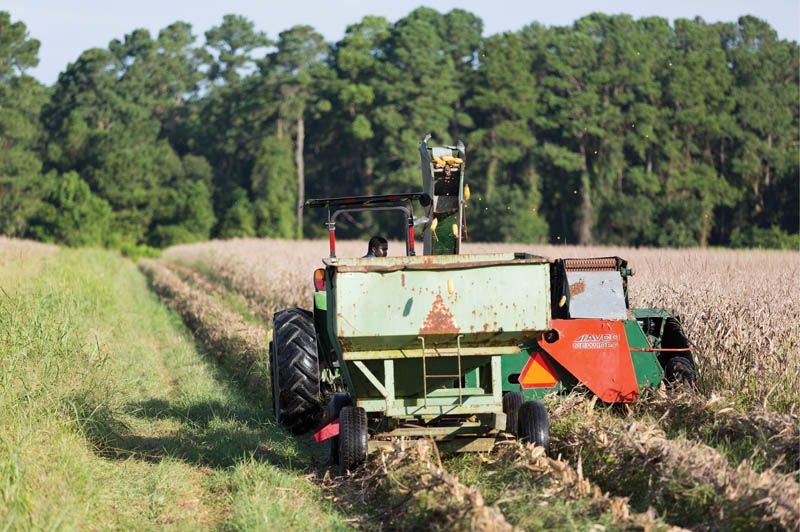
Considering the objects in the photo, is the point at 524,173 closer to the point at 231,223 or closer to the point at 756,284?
the point at 231,223

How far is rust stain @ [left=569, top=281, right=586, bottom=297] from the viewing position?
921cm

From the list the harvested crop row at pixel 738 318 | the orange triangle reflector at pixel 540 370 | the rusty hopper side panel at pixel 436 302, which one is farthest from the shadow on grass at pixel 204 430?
the harvested crop row at pixel 738 318

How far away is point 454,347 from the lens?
732cm

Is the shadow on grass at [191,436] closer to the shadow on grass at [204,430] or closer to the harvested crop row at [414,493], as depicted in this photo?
the shadow on grass at [204,430]

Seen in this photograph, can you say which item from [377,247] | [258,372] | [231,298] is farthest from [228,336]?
[231,298]

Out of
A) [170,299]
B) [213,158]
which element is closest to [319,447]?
[170,299]

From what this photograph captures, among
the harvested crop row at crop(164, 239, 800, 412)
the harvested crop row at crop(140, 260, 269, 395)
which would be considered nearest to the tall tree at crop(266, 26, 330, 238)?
the harvested crop row at crop(140, 260, 269, 395)

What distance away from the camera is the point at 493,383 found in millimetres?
7469

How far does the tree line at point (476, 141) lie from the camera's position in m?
55.5

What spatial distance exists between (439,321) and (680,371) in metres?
2.88

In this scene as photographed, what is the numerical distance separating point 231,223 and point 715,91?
29.1 meters

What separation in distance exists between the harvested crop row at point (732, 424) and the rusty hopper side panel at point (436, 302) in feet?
5.03

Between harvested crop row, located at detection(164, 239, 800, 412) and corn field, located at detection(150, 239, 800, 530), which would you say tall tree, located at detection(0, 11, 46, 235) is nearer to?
harvested crop row, located at detection(164, 239, 800, 412)

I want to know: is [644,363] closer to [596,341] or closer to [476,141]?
[596,341]
